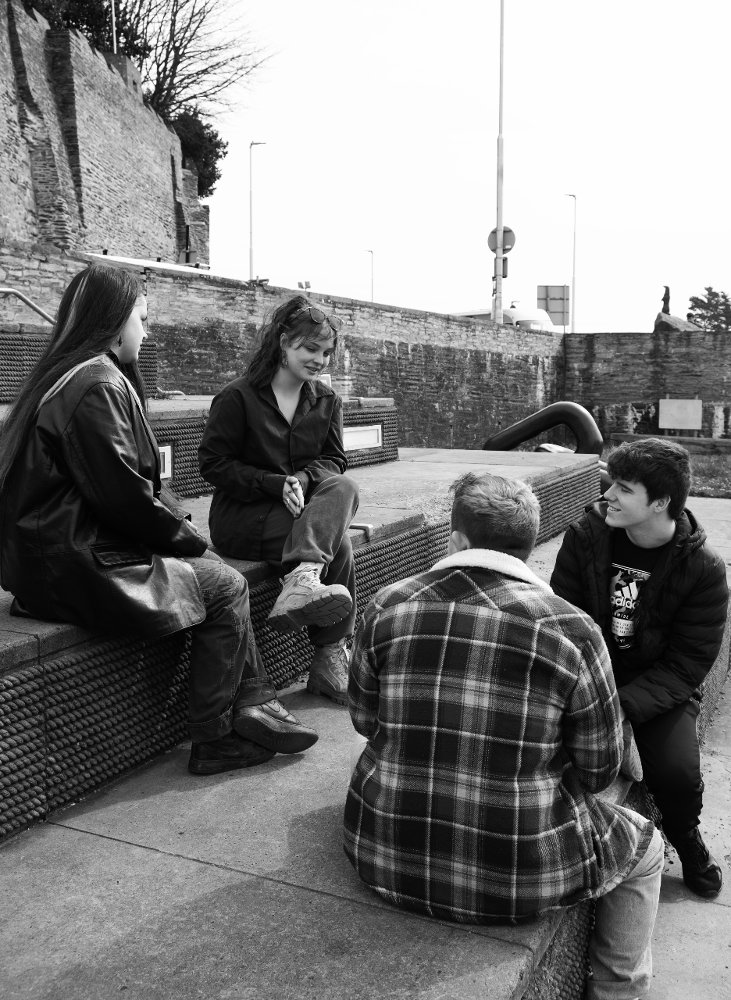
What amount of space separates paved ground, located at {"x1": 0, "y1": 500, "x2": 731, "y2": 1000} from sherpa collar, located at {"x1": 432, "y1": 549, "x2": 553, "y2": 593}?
0.69 m

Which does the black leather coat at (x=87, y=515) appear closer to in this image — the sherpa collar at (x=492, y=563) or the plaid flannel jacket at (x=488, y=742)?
the plaid flannel jacket at (x=488, y=742)

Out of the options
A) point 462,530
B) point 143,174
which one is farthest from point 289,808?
point 143,174

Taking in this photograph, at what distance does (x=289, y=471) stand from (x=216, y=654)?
107 centimetres

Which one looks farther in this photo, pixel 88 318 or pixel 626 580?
pixel 626 580

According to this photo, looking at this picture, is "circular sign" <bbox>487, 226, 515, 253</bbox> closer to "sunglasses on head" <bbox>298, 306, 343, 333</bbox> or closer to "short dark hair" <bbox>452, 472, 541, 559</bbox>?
"sunglasses on head" <bbox>298, 306, 343, 333</bbox>

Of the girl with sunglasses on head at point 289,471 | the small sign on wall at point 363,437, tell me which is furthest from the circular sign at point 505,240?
the girl with sunglasses on head at point 289,471

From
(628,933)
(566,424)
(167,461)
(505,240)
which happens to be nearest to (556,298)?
(505,240)

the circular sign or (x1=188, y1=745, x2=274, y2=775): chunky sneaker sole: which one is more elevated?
the circular sign

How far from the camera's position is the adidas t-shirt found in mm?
2678

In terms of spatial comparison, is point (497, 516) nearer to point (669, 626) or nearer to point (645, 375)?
point (669, 626)

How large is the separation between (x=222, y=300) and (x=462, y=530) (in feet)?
37.7

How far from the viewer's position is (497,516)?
6.03 feet

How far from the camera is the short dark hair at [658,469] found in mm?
2549

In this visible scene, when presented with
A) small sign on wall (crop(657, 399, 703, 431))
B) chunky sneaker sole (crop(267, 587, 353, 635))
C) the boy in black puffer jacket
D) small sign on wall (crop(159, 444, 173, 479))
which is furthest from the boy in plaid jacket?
small sign on wall (crop(657, 399, 703, 431))
